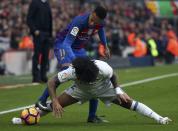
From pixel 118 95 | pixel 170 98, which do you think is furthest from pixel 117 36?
pixel 118 95

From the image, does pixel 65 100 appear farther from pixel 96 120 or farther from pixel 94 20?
pixel 94 20

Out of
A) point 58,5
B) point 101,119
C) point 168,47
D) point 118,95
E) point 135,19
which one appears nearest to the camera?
point 118,95

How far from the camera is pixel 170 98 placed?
14.3 m

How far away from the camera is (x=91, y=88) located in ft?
34.3

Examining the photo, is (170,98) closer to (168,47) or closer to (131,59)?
(131,59)

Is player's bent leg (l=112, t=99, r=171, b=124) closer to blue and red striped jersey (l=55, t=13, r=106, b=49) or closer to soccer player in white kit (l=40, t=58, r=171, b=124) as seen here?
soccer player in white kit (l=40, t=58, r=171, b=124)

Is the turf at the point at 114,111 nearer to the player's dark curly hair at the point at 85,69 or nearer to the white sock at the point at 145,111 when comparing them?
the white sock at the point at 145,111

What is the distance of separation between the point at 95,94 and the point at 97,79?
1.15 feet

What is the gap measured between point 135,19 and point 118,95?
2906 centimetres

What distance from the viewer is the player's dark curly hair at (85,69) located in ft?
32.6

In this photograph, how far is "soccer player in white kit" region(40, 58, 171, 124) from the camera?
32.8 feet

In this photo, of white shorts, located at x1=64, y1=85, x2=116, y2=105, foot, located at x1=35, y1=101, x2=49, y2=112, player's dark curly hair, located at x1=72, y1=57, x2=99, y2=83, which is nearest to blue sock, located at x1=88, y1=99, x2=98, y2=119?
white shorts, located at x1=64, y1=85, x2=116, y2=105

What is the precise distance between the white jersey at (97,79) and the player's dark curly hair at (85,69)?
0.58ft

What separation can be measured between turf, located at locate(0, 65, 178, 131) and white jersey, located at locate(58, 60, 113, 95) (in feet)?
1.79
